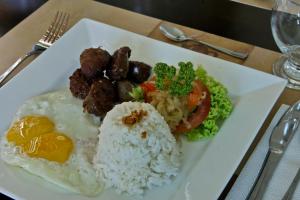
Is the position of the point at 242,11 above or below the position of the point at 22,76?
above

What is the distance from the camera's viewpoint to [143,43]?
166cm

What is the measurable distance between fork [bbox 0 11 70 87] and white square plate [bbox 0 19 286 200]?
0.10m

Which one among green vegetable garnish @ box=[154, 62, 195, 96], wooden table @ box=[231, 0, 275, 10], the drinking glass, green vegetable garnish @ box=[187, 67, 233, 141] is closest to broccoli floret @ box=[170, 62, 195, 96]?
green vegetable garnish @ box=[154, 62, 195, 96]

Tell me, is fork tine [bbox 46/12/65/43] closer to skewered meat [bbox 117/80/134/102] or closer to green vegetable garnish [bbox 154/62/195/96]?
skewered meat [bbox 117/80/134/102]

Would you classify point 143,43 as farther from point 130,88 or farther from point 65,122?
point 65,122

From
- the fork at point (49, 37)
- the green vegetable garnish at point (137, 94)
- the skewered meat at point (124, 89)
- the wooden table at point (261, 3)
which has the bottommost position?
the fork at point (49, 37)

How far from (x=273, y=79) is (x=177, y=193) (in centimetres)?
50

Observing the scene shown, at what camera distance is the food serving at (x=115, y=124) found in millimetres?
1228

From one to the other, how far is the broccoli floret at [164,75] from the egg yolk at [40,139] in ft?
1.02

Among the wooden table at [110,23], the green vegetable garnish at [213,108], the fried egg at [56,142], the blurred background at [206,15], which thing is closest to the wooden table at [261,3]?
the blurred background at [206,15]

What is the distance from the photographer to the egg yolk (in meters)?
1.29

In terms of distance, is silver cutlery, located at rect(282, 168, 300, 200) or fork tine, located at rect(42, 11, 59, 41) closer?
silver cutlery, located at rect(282, 168, 300, 200)

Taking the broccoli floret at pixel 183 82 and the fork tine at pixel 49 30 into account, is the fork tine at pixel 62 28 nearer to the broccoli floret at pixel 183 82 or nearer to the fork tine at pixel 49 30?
the fork tine at pixel 49 30

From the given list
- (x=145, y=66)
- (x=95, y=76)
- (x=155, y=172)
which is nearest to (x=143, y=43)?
(x=145, y=66)
